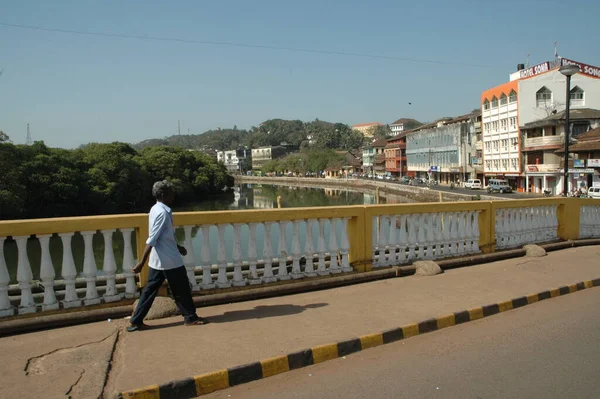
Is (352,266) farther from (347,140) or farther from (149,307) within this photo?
(347,140)

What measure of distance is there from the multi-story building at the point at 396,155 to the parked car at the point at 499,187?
4010 centimetres

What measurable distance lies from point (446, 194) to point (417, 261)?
46.2 metres

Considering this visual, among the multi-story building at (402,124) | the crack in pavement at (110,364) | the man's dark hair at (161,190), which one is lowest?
the crack in pavement at (110,364)

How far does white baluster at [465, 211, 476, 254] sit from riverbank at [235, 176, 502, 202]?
15.8 m

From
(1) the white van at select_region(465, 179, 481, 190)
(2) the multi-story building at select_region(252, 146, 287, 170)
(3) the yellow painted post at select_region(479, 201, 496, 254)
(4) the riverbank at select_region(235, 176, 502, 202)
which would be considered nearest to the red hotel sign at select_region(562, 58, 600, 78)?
(1) the white van at select_region(465, 179, 481, 190)

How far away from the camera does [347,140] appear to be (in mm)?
150750

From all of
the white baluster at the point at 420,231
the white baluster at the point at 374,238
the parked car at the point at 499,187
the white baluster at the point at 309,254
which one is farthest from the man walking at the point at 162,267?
the parked car at the point at 499,187

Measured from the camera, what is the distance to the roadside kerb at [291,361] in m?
3.51

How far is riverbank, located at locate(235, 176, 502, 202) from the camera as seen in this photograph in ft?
168

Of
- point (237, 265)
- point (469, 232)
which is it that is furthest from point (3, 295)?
point (469, 232)

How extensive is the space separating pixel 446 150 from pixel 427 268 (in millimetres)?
67527

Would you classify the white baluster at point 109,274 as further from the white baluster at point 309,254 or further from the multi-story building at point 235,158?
the multi-story building at point 235,158

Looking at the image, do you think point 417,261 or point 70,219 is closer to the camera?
point 70,219

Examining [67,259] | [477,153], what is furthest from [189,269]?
[477,153]
